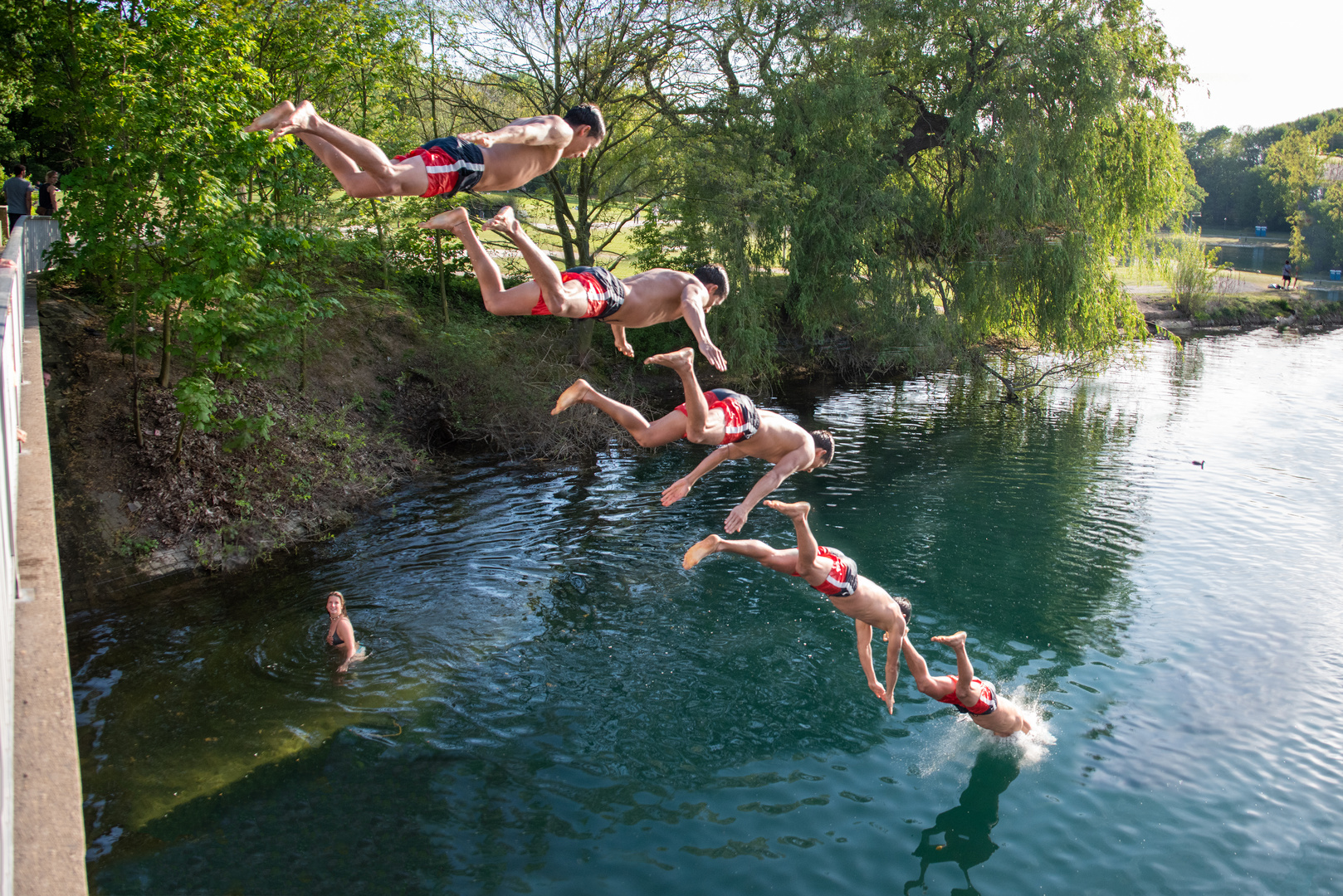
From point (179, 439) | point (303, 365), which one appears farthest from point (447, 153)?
point (303, 365)

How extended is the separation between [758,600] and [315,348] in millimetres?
11250

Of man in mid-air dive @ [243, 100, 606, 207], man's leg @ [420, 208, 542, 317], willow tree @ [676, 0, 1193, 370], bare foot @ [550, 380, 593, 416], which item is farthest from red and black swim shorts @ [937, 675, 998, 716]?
willow tree @ [676, 0, 1193, 370]

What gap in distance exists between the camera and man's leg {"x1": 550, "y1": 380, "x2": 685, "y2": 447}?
699 centimetres

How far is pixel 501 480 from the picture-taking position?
63.2ft

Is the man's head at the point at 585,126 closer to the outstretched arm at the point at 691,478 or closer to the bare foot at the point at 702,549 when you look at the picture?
the outstretched arm at the point at 691,478

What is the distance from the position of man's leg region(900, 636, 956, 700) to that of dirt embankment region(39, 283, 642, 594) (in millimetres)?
10816

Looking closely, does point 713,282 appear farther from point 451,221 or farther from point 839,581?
point 839,581

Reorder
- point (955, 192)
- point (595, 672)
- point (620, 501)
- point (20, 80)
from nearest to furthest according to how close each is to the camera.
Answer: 1. point (595, 672)
2. point (20, 80)
3. point (620, 501)
4. point (955, 192)

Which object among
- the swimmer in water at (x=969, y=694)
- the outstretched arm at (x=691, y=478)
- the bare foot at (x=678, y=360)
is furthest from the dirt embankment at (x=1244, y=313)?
the bare foot at (x=678, y=360)

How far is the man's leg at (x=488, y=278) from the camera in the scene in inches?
228

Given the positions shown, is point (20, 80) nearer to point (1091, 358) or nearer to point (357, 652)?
point (357, 652)

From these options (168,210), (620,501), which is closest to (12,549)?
(168,210)

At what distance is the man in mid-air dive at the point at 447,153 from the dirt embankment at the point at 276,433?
33.9ft

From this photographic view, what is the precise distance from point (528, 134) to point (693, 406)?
246 cm
